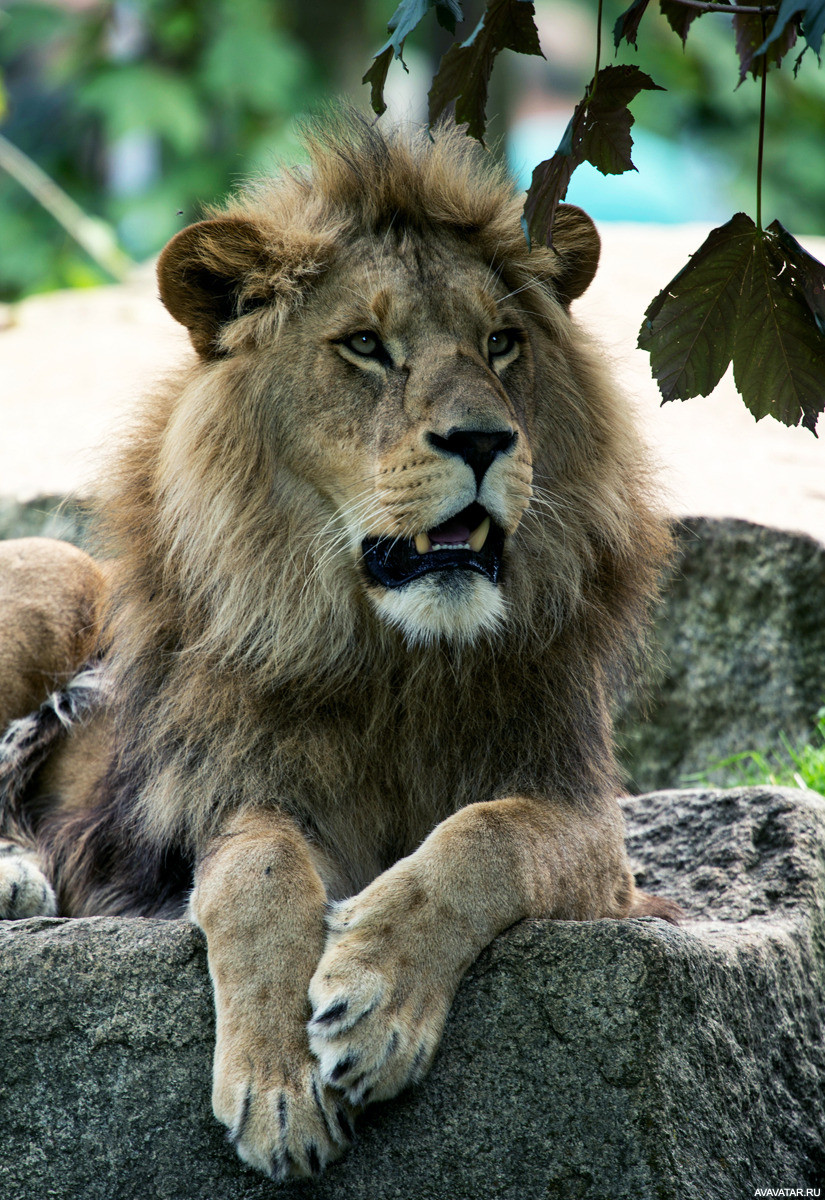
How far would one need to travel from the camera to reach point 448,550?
2.62m

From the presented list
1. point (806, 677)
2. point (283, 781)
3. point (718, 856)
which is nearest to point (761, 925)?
point (718, 856)

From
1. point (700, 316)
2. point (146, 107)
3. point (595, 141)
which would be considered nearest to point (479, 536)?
point (700, 316)

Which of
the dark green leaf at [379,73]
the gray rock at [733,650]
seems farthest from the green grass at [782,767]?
the dark green leaf at [379,73]

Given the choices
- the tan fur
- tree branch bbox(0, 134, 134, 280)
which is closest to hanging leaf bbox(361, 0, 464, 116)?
the tan fur

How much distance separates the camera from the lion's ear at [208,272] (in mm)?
2914

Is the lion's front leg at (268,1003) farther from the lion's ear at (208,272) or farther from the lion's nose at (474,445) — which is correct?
the lion's ear at (208,272)

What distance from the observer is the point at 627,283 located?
273 inches

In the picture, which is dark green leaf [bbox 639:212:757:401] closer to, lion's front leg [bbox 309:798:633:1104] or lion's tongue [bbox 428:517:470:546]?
lion's tongue [bbox 428:517:470:546]

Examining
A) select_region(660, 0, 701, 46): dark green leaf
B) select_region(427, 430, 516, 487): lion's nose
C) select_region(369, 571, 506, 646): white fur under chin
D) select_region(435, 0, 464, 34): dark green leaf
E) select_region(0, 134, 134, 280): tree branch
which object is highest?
select_region(0, 134, 134, 280): tree branch

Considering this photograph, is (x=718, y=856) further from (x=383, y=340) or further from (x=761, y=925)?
(x=383, y=340)

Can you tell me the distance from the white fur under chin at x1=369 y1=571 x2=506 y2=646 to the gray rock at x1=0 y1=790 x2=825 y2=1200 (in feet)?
1.98

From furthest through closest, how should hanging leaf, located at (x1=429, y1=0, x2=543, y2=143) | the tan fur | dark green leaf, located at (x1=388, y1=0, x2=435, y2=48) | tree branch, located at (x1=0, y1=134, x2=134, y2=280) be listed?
tree branch, located at (x1=0, y1=134, x2=134, y2=280)
the tan fur
hanging leaf, located at (x1=429, y1=0, x2=543, y2=143)
dark green leaf, located at (x1=388, y1=0, x2=435, y2=48)

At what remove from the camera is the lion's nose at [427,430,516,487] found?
8.34 feet

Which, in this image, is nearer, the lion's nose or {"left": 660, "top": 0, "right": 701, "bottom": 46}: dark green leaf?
{"left": 660, "top": 0, "right": 701, "bottom": 46}: dark green leaf
